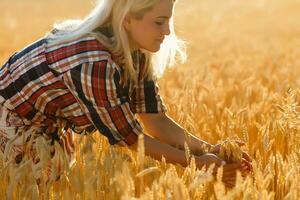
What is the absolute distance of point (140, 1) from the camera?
1.91m

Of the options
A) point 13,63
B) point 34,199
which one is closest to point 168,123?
point 13,63

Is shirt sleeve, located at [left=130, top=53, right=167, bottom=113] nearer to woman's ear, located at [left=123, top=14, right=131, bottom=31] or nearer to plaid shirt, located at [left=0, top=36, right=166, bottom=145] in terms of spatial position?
→ plaid shirt, located at [left=0, top=36, right=166, bottom=145]

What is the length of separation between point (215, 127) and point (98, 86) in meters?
0.83

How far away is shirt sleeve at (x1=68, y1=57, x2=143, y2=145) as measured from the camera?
185cm

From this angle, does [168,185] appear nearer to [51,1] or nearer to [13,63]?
[13,63]

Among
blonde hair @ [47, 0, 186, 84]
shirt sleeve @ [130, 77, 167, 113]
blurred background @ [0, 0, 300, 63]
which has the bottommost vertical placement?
blurred background @ [0, 0, 300, 63]

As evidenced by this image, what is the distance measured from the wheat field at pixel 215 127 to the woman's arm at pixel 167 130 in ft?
0.19

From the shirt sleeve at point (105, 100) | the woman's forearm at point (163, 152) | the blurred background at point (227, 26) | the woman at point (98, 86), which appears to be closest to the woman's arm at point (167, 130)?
the woman at point (98, 86)

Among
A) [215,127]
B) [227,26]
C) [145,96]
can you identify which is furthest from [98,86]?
[227,26]

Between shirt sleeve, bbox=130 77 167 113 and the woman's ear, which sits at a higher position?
the woman's ear

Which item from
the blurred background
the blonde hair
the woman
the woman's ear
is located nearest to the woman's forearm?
the woman

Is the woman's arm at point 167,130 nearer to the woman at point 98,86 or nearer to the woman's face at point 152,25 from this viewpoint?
the woman at point 98,86

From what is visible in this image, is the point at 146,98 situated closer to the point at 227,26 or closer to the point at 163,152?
the point at 163,152

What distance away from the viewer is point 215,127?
8.38 ft
